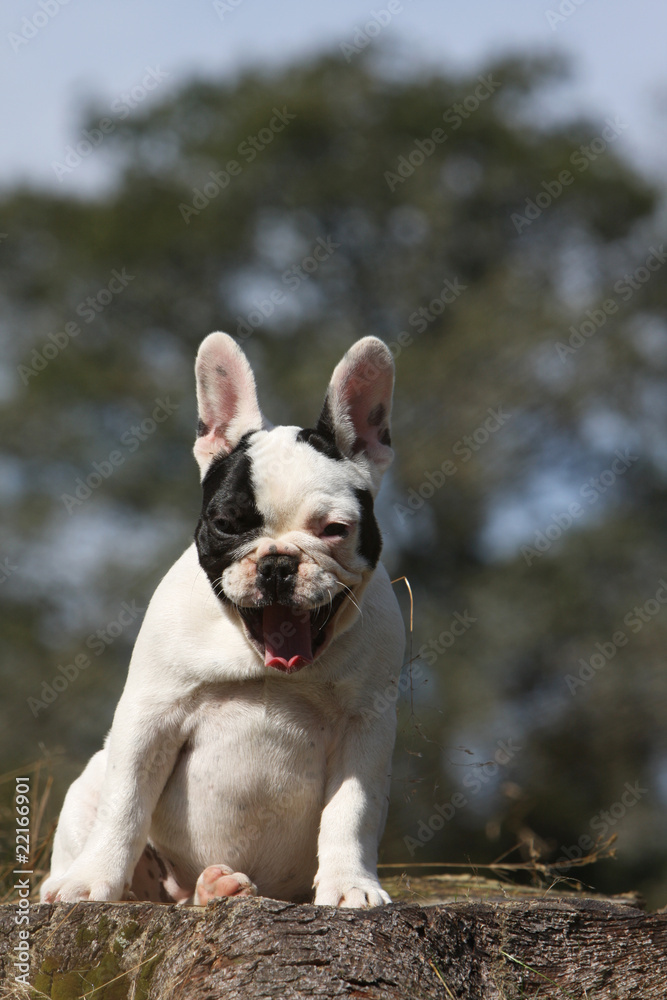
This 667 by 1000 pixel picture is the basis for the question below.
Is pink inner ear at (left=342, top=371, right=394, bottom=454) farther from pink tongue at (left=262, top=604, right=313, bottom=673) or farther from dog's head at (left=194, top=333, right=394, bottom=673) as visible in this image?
pink tongue at (left=262, top=604, right=313, bottom=673)

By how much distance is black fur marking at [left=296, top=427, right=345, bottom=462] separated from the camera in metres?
6.14

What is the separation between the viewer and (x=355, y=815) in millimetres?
5691

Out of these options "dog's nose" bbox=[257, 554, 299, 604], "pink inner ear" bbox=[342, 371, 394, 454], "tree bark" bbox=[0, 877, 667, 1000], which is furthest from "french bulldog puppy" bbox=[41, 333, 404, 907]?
"tree bark" bbox=[0, 877, 667, 1000]

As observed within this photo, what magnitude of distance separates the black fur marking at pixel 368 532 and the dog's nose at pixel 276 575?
1.68 feet

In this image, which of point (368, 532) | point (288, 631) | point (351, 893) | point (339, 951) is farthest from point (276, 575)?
point (339, 951)

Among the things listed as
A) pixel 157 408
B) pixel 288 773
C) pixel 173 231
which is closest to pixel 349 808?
pixel 288 773

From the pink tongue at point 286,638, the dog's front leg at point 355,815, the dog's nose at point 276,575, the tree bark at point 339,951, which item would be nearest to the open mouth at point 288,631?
the pink tongue at point 286,638

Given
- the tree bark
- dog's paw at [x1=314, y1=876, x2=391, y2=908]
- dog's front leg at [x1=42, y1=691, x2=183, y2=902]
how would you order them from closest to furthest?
the tree bark, dog's paw at [x1=314, y1=876, x2=391, y2=908], dog's front leg at [x1=42, y1=691, x2=183, y2=902]

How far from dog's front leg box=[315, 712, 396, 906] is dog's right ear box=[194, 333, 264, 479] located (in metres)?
1.73

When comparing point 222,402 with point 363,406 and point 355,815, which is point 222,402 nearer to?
point 363,406

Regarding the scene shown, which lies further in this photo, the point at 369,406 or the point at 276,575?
the point at 369,406

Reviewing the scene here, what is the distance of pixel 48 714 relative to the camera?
80.8ft

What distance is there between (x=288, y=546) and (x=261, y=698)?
2.89ft

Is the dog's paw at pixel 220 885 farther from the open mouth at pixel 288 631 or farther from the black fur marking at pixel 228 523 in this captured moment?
the black fur marking at pixel 228 523
